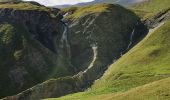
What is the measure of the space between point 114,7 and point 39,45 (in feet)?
115

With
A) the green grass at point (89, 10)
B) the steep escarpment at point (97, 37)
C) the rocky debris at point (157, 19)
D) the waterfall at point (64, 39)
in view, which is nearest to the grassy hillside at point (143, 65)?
the steep escarpment at point (97, 37)

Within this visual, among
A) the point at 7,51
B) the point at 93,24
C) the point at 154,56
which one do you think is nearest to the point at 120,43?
the point at 93,24

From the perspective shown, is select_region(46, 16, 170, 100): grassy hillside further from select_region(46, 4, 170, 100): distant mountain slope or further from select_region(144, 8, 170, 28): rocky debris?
select_region(144, 8, 170, 28): rocky debris

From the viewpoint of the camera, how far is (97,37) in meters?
156

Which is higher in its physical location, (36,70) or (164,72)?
(164,72)

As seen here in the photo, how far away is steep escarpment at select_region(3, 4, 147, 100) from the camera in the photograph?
14088 centimetres

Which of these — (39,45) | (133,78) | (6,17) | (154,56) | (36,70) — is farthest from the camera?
(6,17)

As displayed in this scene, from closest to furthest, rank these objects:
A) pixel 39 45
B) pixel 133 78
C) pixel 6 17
A: pixel 133 78 → pixel 39 45 → pixel 6 17

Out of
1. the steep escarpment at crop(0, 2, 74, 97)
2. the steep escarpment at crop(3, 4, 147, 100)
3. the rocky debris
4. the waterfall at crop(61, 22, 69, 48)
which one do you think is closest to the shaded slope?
the steep escarpment at crop(3, 4, 147, 100)

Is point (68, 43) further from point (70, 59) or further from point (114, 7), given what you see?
point (114, 7)

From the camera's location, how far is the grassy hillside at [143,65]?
106 meters

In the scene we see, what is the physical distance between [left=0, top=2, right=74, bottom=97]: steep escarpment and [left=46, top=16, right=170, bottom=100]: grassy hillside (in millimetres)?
20908

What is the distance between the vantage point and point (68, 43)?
157m

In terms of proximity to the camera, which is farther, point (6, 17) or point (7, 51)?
point (6, 17)
